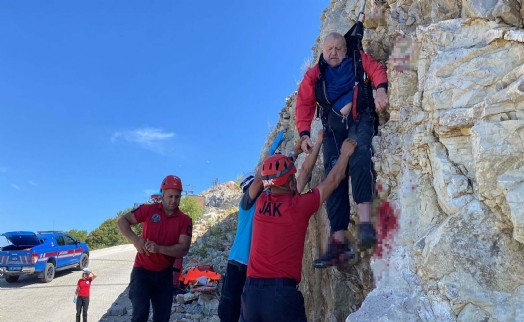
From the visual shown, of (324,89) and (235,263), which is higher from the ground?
(324,89)

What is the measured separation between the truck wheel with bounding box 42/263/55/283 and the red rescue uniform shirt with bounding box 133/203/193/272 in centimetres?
1102

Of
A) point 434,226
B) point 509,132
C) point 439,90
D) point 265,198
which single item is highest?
point 439,90

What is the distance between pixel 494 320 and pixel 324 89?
2937mm

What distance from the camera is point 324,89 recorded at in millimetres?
4984

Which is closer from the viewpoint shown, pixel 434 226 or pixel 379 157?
pixel 434 226

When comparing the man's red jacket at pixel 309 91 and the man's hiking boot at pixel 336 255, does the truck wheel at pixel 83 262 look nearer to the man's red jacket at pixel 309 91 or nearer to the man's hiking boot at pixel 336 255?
the man's red jacket at pixel 309 91

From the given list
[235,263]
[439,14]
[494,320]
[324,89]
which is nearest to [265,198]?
[235,263]

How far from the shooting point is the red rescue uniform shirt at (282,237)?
388 cm

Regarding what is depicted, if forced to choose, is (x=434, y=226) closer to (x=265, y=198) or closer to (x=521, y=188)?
(x=521, y=188)

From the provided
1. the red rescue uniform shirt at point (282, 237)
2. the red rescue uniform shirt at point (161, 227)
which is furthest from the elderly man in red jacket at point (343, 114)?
the red rescue uniform shirt at point (161, 227)

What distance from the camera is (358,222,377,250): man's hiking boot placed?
13.2ft

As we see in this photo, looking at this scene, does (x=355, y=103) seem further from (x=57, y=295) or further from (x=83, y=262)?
(x=83, y=262)

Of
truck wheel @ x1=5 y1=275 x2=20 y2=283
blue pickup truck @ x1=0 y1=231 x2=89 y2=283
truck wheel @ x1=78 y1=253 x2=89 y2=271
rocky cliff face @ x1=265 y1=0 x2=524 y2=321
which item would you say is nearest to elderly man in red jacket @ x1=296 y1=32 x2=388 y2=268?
rocky cliff face @ x1=265 y1=0 x2=524 y2=321

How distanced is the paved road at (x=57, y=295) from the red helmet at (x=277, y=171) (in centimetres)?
848
